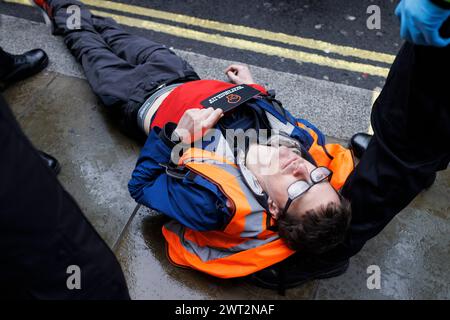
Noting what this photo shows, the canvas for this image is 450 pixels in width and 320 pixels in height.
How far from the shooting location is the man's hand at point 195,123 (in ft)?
8.16

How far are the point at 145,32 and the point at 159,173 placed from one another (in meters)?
2.04

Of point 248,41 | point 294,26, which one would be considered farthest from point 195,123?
point 294,26

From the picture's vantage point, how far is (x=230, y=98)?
2.68m

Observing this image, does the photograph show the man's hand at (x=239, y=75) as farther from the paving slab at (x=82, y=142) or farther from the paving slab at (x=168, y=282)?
the paving slab at (x=168, y=282)

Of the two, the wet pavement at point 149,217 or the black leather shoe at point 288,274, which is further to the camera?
the wet pavement at point 149,217

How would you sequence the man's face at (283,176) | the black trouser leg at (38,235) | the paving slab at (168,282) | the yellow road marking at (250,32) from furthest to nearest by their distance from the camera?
the yellow road marking at (250,32) → the paving slab at (168,282) → the man's face at (283,176) → the black trouser leg at (38,235)

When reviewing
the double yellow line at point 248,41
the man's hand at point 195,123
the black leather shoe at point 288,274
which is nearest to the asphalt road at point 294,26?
the double yellow line at point 248,41

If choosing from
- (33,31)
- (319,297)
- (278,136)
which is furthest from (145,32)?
(319,297)

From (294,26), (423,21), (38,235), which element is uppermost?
(423,21)

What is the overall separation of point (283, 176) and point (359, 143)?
0.89 metres

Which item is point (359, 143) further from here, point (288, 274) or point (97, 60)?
point (97, 60)

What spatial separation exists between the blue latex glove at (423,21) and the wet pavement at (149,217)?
4.69ft

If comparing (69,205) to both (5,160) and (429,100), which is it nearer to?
(5,160)

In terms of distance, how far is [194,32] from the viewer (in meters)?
4.15
